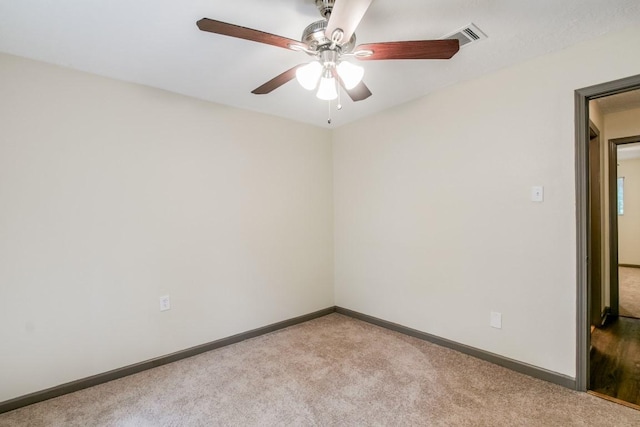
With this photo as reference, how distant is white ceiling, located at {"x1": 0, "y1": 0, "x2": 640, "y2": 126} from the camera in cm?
155

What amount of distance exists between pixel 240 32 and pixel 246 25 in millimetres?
454

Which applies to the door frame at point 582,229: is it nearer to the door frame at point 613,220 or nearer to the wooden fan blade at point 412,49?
the wooden fan blade at point 412,49

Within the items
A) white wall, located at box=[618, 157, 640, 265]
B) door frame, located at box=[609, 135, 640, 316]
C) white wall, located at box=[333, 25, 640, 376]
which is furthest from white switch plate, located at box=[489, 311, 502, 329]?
white wall, located at box=[618, 157, 640, 265]

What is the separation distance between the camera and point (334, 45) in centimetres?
146

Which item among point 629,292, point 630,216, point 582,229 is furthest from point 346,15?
point 630,216

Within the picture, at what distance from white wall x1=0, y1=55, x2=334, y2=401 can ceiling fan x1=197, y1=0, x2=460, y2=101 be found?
142cm

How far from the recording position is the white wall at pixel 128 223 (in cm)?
197

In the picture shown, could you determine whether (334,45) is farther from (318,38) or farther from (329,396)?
(329,396)

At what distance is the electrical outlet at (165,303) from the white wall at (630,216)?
833cm

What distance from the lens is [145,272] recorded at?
2436mm

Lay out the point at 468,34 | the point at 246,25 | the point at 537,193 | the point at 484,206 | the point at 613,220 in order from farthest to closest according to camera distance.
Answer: the point at 613,220, the point at 484,206, the point at 537,193, the point at 468,34, the point at 246,25

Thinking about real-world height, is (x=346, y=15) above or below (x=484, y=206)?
above

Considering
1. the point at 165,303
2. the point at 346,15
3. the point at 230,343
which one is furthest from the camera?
the point at 230,343

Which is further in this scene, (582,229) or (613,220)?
(613,220)
